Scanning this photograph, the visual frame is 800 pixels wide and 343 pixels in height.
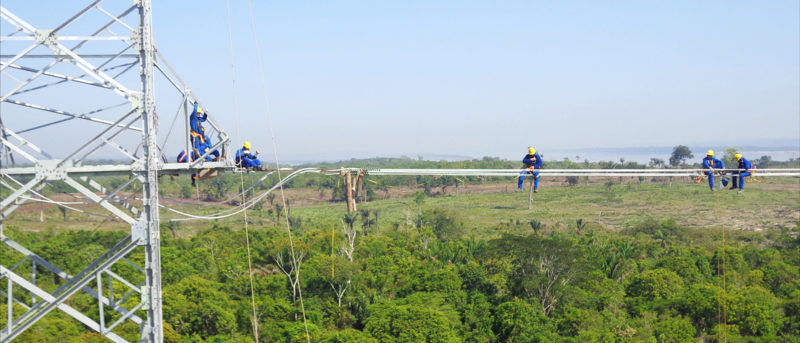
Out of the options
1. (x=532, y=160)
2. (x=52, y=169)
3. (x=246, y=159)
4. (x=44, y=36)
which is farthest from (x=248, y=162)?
(x=532, y=160)

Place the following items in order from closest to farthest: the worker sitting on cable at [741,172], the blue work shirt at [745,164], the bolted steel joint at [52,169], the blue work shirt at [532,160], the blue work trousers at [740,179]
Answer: the bolted steel joint at [52,169] → the blue work trousers at [740,179] → the worker sitting on cable at [741,172] → the blue work shirt at [745,164] → the blue work shirt at [532,160]

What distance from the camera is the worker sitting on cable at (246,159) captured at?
11555mm

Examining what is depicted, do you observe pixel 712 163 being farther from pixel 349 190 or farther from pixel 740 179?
pixel 349 190

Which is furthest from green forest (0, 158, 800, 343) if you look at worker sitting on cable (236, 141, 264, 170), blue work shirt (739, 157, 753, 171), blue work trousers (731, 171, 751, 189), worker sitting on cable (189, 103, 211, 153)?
blue work shirt (739, 157, 753, 171)

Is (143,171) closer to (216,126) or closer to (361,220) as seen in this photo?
(216,126)

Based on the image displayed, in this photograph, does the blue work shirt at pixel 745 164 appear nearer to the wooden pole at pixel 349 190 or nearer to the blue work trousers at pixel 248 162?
the wooden pole at pixel 349 190

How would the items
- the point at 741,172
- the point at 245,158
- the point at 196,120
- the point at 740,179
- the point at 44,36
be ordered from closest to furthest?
the point at 44,36
the point at 196,120
the point at 245,158
the point at 741,172
the point at 740,179

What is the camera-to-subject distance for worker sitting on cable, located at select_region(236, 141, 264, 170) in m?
11.6

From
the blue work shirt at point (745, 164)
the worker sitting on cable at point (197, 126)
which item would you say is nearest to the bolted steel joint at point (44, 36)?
the worker sitting on cable at point (197, 126)

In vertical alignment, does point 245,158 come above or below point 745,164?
above

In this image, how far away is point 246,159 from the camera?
37.9 ft

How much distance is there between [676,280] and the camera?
113 ft

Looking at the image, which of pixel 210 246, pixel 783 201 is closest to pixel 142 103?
pixel 210 246

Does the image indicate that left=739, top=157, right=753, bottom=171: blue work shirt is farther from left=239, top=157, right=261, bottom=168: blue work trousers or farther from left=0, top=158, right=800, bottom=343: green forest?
left=0, top=158, right=800, bottom=343: green forest
